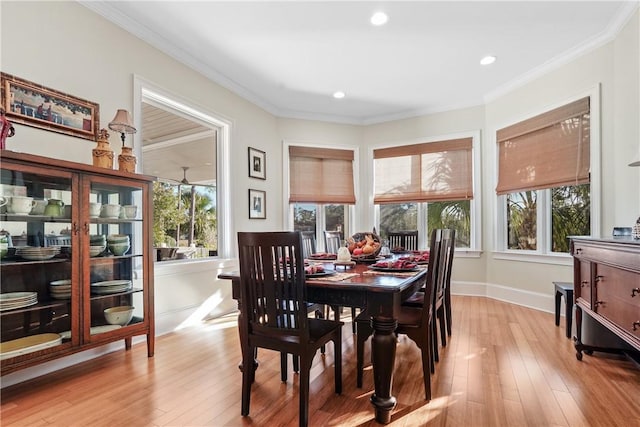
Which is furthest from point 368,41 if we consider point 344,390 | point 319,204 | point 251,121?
point 344,390

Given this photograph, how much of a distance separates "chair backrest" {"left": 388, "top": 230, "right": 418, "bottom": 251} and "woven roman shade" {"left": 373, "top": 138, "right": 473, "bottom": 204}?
42.4 inches

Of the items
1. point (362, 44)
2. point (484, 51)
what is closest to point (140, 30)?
point (362, 44)

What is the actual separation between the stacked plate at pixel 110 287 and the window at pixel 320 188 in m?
2.78

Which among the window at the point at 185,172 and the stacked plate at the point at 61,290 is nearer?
the stacked plate at the point at 61,290

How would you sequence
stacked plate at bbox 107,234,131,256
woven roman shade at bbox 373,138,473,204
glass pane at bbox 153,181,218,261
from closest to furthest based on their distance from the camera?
stacked plate at bbox 107,234,131,256 < glass pane at bbox 153,181,218,261 < woven roman shade at bbox 373,138,473,204

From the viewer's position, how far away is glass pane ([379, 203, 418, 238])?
504cm

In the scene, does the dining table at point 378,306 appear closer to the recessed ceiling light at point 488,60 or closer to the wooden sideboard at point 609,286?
the wooden sideboard at point 609,286

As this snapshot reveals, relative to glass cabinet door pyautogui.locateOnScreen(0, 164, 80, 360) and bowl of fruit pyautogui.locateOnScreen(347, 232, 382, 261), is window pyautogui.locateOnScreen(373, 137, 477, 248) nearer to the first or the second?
bowl of fruit pyautogui.locateOnScreen(347, 232, 382, 261)

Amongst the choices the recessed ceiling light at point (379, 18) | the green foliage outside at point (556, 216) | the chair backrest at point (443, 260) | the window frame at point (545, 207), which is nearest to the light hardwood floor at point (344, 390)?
the chair backrest at point (443, 260)

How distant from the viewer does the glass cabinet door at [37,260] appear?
191cm

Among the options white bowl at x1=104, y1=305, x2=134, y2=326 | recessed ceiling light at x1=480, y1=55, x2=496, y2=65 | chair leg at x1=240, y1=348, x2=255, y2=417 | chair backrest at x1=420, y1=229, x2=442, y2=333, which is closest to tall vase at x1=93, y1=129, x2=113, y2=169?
white bowl at x1=104, y1=305, x2=134, y2=326

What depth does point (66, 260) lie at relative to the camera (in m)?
2.11

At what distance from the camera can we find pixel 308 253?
125 inches

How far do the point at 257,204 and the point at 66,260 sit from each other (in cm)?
246
